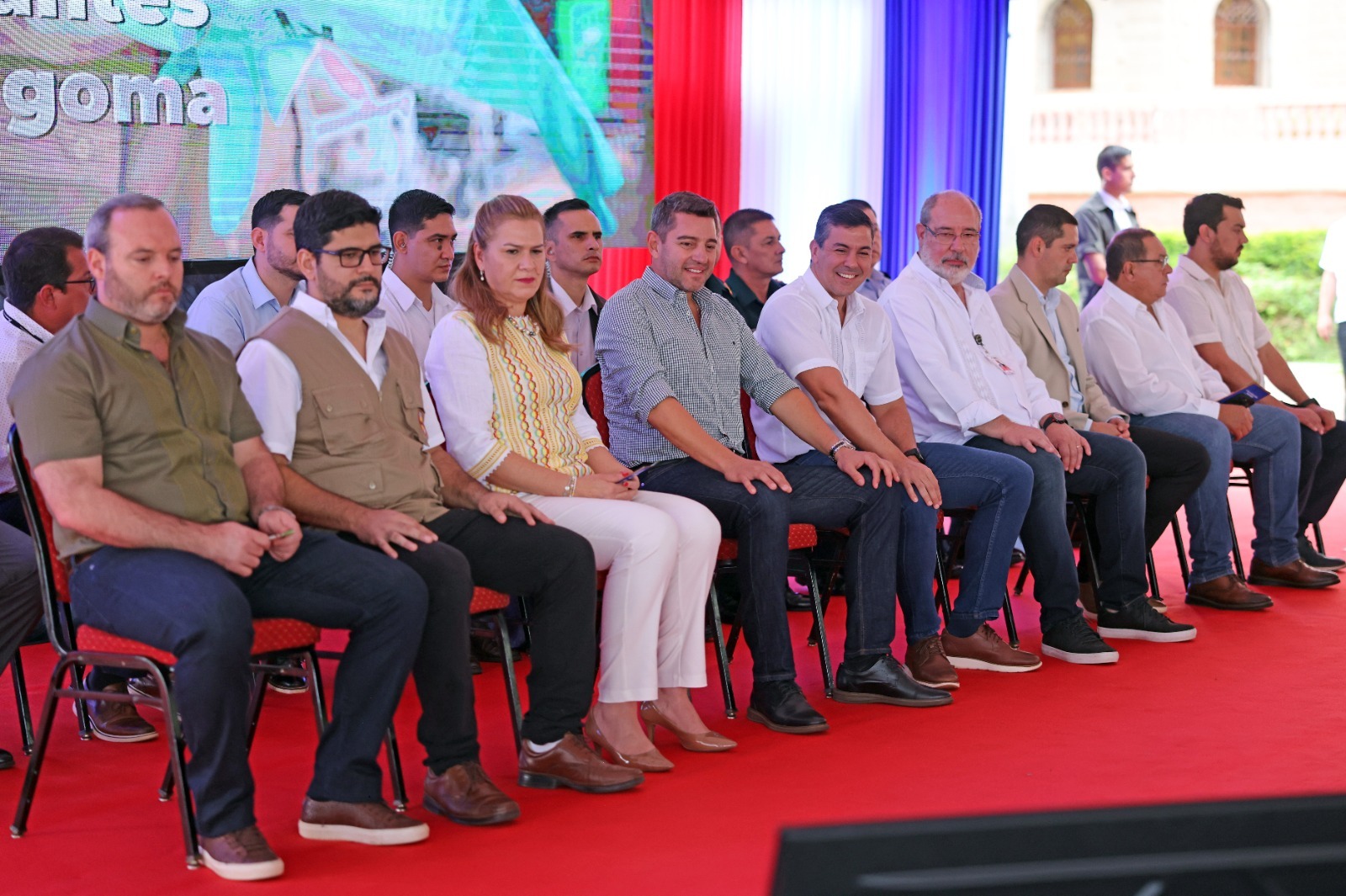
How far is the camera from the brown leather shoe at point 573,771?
2988 mm

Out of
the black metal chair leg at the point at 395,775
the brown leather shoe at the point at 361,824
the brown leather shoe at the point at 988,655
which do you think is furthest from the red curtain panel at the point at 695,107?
the brown leather shoe at the point at 361,824

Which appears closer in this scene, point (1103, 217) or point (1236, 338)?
point (1236, 338)

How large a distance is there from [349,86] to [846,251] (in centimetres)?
332

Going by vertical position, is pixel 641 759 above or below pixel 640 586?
below

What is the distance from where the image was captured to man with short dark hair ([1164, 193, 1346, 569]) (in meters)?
5.76

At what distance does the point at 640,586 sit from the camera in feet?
10.4

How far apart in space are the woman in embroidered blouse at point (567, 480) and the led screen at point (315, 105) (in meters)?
3.23

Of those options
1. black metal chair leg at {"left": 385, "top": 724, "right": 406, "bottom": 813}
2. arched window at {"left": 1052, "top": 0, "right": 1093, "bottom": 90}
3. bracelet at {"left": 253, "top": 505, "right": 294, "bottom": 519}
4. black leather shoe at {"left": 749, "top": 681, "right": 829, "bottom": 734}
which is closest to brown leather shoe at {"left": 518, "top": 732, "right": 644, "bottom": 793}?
black metal chair leg at {"left": 385, "top": 724, "right": 406, "bottom": 813}

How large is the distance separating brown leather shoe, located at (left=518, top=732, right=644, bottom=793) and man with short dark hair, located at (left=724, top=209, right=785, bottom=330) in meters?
2.54

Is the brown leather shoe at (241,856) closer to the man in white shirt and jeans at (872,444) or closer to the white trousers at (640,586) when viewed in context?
the white trousers at (640,586)

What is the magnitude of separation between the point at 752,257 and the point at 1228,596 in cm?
218

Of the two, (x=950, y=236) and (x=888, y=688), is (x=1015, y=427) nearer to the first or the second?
(x=950, y=236)

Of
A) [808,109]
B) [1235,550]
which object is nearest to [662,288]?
[1235,550]

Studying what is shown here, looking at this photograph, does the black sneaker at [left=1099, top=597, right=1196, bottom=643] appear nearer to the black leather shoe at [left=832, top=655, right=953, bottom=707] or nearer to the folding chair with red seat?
the black leather shoe at [left=832, top=655, right=953, bottom=707]
